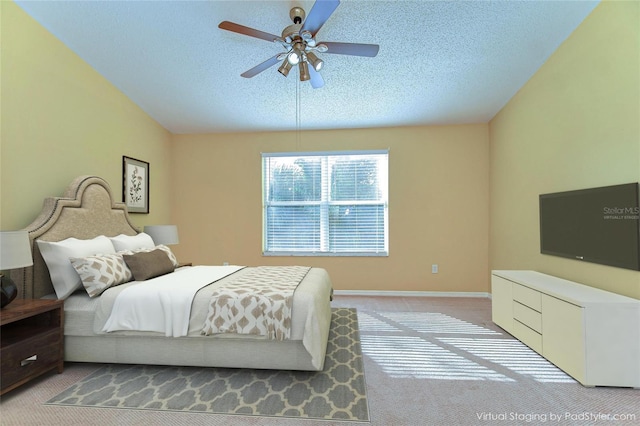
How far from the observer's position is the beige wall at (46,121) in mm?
2268

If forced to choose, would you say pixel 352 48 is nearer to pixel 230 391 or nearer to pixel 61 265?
pixel 230 391

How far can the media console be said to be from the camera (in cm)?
186

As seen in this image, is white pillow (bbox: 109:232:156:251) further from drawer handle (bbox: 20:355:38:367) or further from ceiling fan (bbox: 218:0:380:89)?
ceiling fan (bbox: 218:0:380:89)

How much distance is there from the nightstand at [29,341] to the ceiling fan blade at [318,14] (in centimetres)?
260

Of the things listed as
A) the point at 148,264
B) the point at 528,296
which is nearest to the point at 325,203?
the point at 148,264

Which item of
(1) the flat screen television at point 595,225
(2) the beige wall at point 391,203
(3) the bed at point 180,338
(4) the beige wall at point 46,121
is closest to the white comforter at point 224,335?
(3) the bed at point 180,338

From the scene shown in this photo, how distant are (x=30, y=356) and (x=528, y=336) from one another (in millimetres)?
3763

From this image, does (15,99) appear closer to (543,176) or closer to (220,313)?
(220,313)

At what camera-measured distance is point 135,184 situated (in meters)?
3.76

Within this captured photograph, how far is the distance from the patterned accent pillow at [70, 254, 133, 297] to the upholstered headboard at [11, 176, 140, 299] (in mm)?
376

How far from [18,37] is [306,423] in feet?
11.8

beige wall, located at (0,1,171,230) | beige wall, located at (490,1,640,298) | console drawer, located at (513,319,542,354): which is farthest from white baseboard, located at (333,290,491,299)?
beige wall, located at (0,1,171,230)

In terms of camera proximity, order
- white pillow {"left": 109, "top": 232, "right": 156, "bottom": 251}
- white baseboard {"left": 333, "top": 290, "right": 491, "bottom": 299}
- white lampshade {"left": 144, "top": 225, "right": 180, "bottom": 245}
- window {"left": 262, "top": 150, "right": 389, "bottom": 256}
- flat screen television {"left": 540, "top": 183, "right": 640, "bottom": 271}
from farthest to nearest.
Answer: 1. window {"left": 262, "top": 150, "right": 389, "bottom": 256}
2. white baseboard {"left": 333, "top": 290, "right": 491, "bottom": 299}
3. white lampshade {"left": 144, "top": 225, "right": 180, "bottom": 245}
4. white pillow {"left": 109, "top": 232, "right": 156, "bottom": 251}
5. flat screen television {"left": 540, "top": 183, "right": 640, "bottom": 271}

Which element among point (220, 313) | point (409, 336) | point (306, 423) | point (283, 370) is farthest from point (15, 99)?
point (409, 336)
